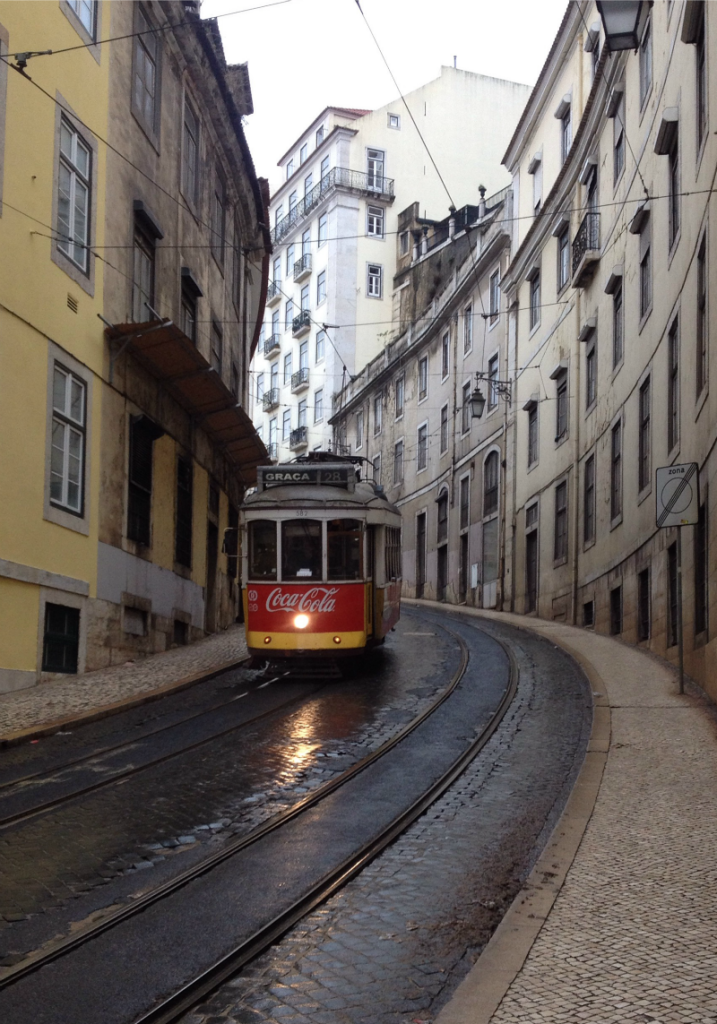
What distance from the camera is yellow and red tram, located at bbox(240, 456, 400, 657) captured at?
16.1 meters

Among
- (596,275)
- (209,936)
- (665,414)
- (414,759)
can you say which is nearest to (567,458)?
(596,275)

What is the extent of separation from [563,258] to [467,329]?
32.6 ft

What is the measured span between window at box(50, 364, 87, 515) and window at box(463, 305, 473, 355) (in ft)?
77.7

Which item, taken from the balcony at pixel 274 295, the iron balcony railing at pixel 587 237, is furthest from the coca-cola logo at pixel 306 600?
the balcony at pixel 274 295

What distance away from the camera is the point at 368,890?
253 inches

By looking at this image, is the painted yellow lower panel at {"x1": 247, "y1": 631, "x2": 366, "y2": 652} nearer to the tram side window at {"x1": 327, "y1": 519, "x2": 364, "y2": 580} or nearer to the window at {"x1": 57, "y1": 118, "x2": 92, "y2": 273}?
→ the tram side window at {"x1": 327, "y1": 519, "x2": 364, "y2": 580}

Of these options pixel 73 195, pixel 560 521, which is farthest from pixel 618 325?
pixel 73 195

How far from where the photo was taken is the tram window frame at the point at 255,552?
1644 centimetres

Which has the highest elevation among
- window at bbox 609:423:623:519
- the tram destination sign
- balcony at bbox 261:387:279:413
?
balcony at bbox 261:387:279:413

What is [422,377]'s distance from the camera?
44.2 m

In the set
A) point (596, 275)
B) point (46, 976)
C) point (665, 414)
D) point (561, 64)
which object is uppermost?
point (561, 64)

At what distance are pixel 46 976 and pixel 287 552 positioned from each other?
454 inches

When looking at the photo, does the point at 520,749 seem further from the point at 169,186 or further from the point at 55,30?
the point at 169,186

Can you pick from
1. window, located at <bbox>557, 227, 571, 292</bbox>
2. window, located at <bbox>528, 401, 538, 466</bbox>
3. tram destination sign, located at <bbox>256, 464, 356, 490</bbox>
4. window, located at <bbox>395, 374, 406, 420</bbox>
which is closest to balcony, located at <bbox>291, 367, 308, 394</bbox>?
window, located at <bbox>395, 374, 406, 420</bbox>
